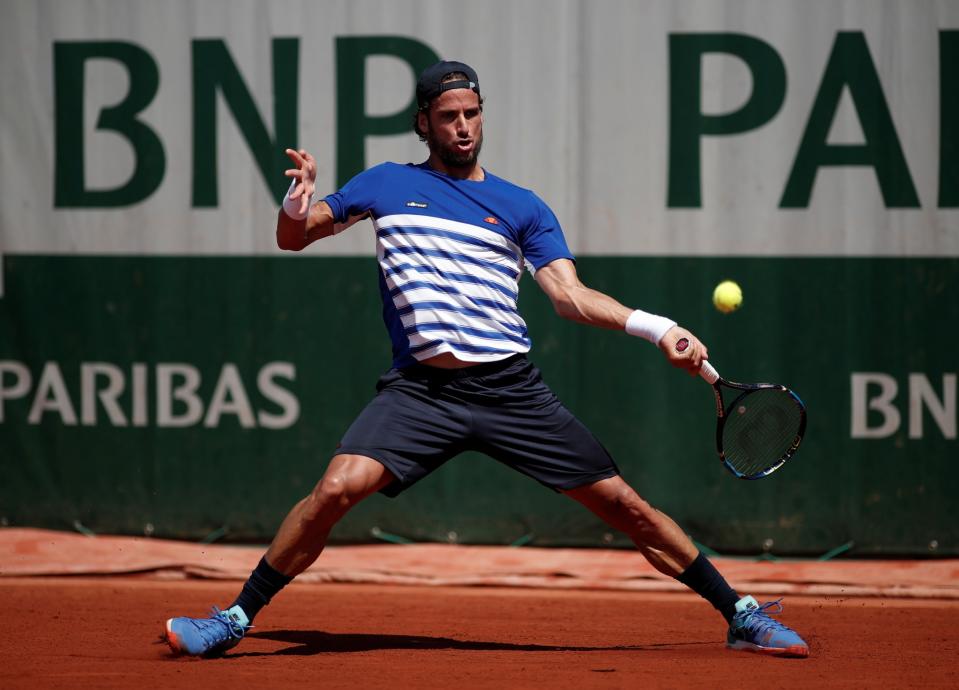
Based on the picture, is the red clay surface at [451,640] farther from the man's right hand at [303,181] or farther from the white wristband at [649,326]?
the man's right hand at [303,181]

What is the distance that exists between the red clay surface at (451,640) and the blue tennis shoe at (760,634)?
0.13 ft

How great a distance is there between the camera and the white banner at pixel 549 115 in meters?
5.84

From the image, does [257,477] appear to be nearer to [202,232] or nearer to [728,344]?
[202,232]

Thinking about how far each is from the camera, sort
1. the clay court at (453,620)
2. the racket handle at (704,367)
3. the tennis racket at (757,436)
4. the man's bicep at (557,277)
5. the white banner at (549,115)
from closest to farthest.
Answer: the racket handle at (704,367), the clay court at (453,620), the man's bicep at (557,277), the tennis racket at (757,436), the white banner at (549,115)

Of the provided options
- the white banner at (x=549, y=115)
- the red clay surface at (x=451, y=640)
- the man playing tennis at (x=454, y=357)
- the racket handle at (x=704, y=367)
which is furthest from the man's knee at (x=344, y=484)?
the white banner at (x=549, y=115)

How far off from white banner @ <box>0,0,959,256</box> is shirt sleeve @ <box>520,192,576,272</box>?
182 centimetres

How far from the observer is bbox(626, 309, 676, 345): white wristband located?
370 centimetres

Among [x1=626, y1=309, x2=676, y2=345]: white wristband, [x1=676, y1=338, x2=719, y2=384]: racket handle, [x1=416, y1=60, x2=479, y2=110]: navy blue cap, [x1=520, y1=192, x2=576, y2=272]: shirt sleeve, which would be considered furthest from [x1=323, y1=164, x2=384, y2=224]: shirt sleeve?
[x1=676, y1=338, x2=719, y2=384]: racket handle

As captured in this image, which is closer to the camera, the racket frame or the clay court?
the racket frame

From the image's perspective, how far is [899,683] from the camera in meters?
3.90

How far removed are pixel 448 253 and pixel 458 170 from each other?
309 millimetres

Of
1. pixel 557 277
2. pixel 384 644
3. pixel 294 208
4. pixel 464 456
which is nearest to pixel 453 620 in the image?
pixel 384 644

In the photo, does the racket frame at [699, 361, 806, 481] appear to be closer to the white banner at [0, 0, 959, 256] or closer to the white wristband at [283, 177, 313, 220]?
the white wristband at [283, 177, 313, 220]

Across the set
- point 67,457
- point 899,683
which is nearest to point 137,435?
point 67,457
